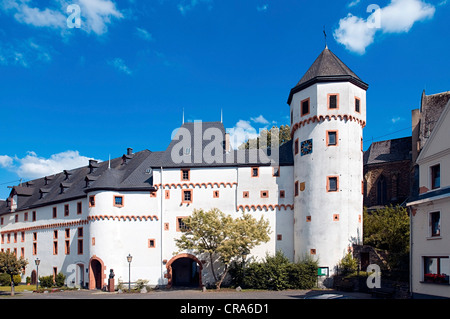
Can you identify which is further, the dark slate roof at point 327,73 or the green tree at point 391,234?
the dark slate roof at point 327,73

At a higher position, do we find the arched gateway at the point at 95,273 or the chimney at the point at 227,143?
the chimney at the point at 227,143

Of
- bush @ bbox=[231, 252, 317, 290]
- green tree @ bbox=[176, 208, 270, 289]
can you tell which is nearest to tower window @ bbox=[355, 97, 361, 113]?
green tree @ bbox=[176, 208, 270, 289]

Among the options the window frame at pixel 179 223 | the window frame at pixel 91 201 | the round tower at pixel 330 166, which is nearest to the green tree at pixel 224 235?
the window frame at pixel 179 223

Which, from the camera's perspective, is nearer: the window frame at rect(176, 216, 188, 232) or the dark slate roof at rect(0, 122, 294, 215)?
the window frame at rect(176, 216, 188, 232)

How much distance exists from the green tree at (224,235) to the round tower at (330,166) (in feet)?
14.5

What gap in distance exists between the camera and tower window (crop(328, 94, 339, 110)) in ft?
125

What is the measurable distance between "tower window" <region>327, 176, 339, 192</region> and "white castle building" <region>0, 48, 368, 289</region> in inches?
3.5

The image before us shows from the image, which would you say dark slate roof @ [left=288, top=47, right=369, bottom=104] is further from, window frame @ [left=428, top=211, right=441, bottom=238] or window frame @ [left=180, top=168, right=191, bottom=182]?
window frame @ [left=428, top=211, right=441, bottom=238]

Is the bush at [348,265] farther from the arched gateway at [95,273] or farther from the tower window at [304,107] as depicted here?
the arched gateway at [95,273]

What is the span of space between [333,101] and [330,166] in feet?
19.3

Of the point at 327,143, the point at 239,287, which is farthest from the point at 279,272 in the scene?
the point at 327,143

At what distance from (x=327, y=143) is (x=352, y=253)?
979cm

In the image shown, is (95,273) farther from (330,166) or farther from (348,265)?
(330,166)

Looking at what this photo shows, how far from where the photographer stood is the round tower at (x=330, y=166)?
1460 inches
